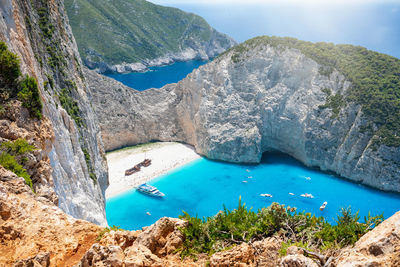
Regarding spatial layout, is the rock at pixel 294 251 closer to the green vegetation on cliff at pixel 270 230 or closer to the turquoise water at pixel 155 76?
the green vegetation on cliff at pixel 270 230

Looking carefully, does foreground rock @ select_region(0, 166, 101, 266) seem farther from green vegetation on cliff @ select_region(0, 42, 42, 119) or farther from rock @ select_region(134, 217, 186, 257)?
green vegetation on cliff @ select_region(0, 42, 42, 119)

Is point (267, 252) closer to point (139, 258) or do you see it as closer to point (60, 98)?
point (139, 258)

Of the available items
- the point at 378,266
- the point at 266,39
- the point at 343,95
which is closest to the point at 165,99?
the point at 266,39

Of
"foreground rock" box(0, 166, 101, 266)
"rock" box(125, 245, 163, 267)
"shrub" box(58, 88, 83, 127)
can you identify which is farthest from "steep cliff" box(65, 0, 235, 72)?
"rock" box(125, 245, 163, 267)

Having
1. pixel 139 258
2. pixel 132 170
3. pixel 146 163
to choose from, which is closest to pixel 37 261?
pixel 139 258

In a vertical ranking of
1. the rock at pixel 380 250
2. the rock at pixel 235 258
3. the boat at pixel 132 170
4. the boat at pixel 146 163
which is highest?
the rock at pixel 380 250

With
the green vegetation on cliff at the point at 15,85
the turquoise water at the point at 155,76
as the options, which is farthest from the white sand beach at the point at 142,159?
the turquoise water at the point at 155,76
